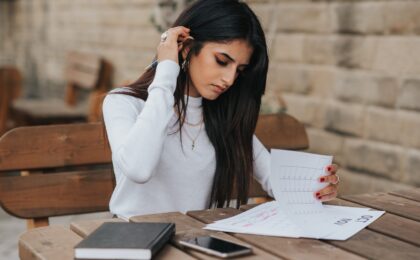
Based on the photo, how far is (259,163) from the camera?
9.29 feet

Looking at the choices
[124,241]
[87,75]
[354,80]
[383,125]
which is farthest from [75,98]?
[124,241]

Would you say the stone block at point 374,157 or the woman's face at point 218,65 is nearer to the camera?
the woman's face at point 218,65

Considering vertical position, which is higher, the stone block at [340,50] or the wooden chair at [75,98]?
the stone block at [340,50]

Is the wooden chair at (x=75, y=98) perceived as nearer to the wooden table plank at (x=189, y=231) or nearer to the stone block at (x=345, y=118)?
the stone block at (x=345, y=118)

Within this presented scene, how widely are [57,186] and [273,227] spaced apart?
997 mm

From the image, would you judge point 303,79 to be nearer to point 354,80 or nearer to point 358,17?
point 354,80

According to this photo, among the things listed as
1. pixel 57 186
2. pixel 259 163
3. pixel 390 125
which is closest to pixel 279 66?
pixel 390 125


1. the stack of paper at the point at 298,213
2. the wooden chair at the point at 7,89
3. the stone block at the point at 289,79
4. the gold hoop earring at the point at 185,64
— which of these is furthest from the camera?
the wooden chair at the point at 7,89

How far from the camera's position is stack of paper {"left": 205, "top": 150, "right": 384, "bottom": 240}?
1947 millimetres

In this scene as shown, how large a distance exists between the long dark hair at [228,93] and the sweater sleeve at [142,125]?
113mm

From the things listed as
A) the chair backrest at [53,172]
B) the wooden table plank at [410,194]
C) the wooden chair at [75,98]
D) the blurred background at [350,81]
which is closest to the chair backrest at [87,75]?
the wooden chair at [75,98]

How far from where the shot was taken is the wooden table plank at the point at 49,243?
172cm

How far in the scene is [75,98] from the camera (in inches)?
362

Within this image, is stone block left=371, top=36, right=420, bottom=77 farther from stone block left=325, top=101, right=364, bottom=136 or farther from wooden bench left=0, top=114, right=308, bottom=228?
wooden bench left=0, top=114, right=308, bottom=228
